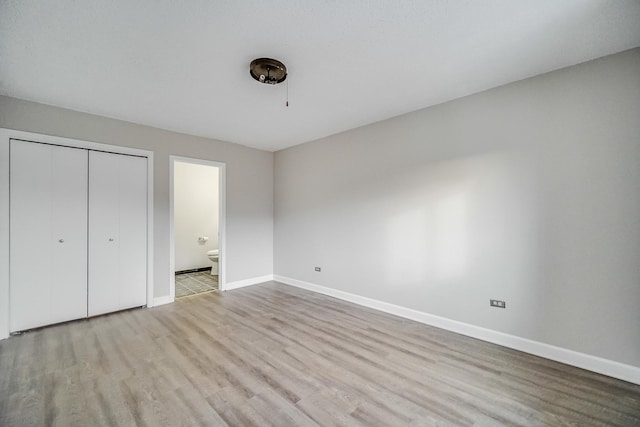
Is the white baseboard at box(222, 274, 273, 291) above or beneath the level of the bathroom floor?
above

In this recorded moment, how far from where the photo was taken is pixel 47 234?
304cm

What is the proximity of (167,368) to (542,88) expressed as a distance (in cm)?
422

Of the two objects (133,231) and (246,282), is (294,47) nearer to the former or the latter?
(133,231)

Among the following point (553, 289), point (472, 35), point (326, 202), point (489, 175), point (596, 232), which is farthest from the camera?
point (326, 202)

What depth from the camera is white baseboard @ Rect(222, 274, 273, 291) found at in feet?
15.0

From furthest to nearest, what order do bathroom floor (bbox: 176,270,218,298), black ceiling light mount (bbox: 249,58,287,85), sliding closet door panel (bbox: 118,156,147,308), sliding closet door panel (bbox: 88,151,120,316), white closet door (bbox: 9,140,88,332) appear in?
bathroom floor (bbox: 176,270,218,298) → sliding closet door panel (bbox: 118,156,147,308) → sliding closet door panel (bbox: 88,151,120,316) → white closet door (bbox: 9,140,88,332) → black ceiling light mount (bbox: 249,58,287,85)

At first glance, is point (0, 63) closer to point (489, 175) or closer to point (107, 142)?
point (107, 142)

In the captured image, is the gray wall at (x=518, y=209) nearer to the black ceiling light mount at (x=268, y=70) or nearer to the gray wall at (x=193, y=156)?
the black ceiling light mount at (x=268, y=70)

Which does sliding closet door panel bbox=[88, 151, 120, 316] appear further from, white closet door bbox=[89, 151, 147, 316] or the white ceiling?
the white ceiling

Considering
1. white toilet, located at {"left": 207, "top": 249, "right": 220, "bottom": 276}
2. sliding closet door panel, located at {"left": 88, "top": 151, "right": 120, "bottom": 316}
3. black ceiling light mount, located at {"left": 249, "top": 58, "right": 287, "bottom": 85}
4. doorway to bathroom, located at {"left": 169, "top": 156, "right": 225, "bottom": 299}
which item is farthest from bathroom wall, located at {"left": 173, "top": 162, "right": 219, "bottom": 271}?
black ceiling light mount, located at {"left": 249, "top": 58, "right": 287, "bottom": 85}

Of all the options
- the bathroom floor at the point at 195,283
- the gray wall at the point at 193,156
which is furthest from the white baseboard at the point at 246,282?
the bathroom floor at the point at 195,283

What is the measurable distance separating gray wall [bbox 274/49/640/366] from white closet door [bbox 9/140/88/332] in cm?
358

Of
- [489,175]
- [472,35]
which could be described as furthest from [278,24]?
[489,175]

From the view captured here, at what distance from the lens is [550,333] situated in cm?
233
